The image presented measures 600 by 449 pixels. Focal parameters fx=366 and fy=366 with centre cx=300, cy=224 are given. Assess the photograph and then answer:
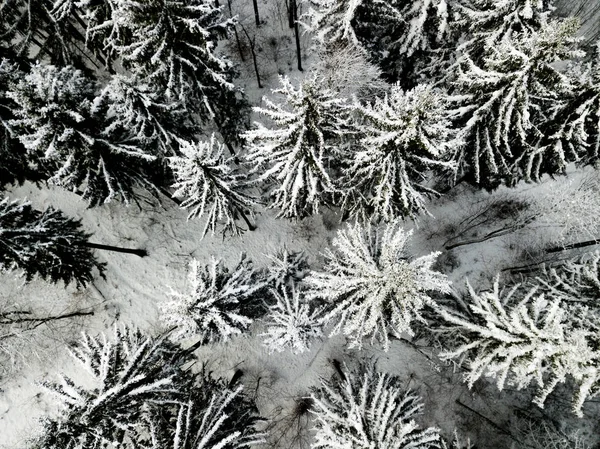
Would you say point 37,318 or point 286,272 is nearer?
point 286,272

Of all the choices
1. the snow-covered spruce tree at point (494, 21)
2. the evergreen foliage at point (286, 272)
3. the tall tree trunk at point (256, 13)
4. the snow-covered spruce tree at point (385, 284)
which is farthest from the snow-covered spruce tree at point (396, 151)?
the tall tree trunk at point (256, 13)

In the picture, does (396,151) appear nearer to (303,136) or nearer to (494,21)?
(303,136)

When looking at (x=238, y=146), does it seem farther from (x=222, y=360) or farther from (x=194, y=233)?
(x=222, y=360)

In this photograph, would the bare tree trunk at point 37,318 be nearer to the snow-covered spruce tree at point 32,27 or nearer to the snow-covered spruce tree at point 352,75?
the snow-covered spruce tree at point 32,27

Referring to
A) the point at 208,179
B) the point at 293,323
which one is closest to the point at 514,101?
the point at 208,179

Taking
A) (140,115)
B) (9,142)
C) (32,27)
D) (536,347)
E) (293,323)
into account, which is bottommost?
(293,323)

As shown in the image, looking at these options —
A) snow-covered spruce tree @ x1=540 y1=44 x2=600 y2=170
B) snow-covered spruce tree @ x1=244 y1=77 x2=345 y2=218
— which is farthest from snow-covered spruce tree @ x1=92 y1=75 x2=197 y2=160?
snow-covered spruce tree @ x1=540 y1=44 x2=600 y2=170

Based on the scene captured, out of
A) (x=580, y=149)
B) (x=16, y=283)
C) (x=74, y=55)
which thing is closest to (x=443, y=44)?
(x=580, y=149)
